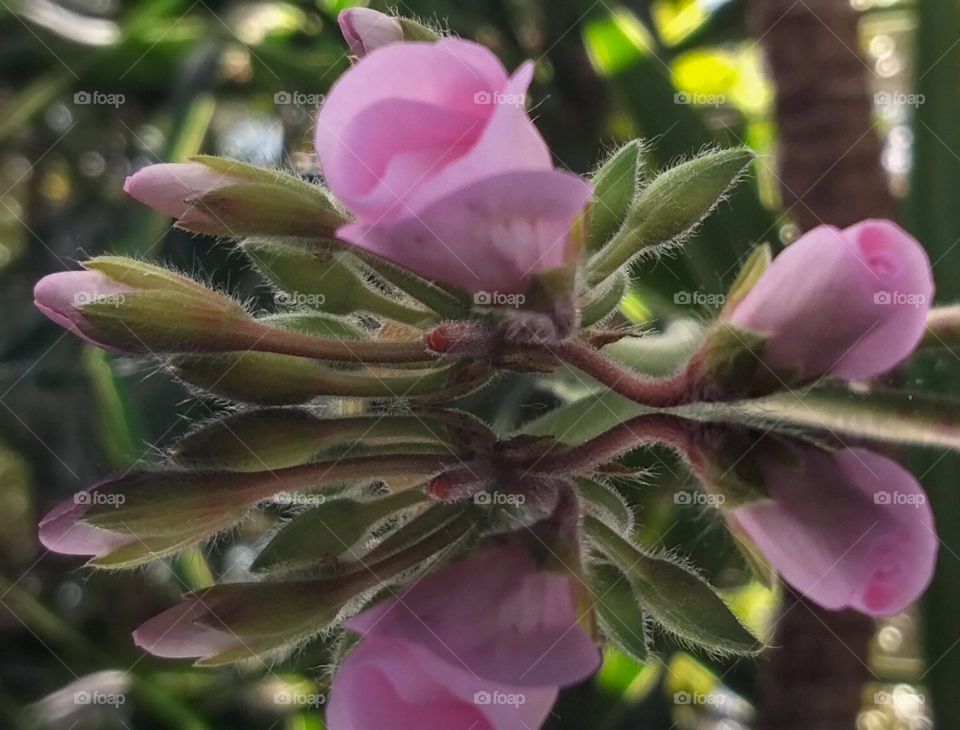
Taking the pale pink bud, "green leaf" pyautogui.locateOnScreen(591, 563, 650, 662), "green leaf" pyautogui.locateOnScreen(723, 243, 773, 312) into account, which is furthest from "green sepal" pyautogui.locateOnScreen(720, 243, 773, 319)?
the pale pink bud

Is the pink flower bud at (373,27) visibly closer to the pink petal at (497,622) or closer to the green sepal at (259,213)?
the green sepal at (259,213)

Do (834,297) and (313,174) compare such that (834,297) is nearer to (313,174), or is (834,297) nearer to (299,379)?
(299,379)

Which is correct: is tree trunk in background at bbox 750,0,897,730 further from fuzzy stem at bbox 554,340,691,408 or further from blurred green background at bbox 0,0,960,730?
fuzzy stem at bbox 554,340,691,408

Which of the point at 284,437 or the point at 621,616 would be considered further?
the point at 284,437

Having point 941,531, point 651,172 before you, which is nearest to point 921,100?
point 651,172

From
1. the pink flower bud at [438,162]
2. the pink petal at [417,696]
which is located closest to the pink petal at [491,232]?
the pink flower bud at [438,162]

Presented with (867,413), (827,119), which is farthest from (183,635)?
(827,119)

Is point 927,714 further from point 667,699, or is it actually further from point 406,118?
point 406,118
